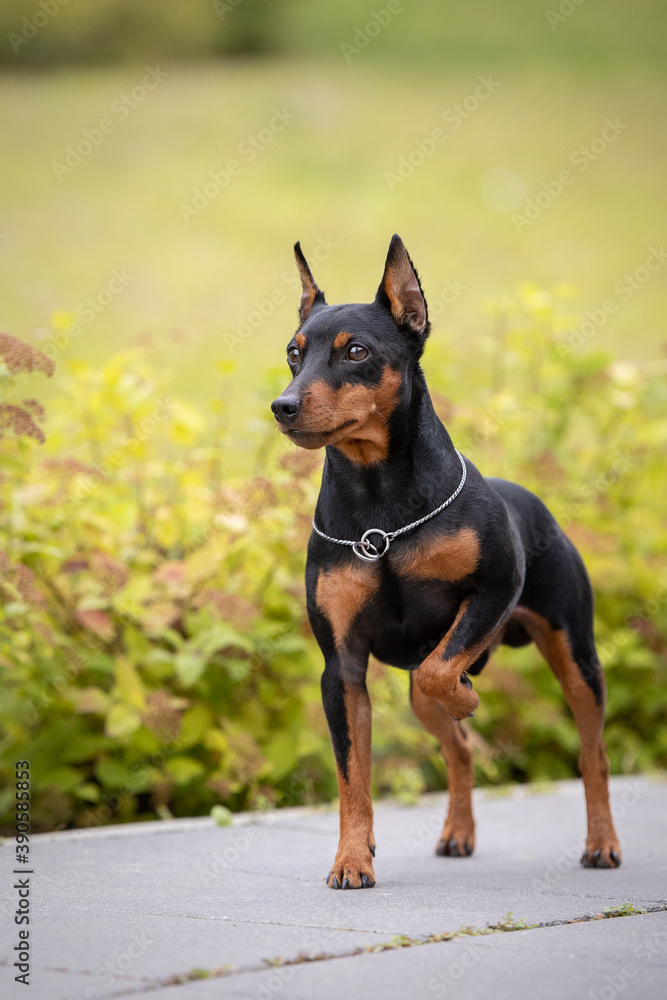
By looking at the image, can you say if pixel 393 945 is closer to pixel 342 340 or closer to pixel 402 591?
pixel 402 591

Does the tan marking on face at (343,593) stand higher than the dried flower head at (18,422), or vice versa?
the dried flower head at (18,422)

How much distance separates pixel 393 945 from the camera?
8.57ft

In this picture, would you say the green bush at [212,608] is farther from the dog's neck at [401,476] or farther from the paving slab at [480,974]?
the paving slab at [480,974]

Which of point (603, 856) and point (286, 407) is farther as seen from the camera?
point (603, 856)

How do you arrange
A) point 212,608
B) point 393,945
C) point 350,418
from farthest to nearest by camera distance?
point 212,608
point 350,418
point 393,945

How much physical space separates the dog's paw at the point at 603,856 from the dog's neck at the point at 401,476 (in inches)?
62.6

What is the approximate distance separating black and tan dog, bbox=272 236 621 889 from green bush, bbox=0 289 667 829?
4.72ft

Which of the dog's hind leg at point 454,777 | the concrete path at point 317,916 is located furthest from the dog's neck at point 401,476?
the concrete path at point 317,916

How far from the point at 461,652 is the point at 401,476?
63 cm

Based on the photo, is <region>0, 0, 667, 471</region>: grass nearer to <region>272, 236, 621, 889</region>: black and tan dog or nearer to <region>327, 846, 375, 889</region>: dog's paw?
<region>272, 236, 621, 889</region>: black and tan dog

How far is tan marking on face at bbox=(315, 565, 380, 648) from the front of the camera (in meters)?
3.62

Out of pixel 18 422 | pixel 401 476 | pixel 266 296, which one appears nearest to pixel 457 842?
pixel 401 476

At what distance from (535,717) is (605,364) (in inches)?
94.1

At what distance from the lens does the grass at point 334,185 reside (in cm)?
1219
